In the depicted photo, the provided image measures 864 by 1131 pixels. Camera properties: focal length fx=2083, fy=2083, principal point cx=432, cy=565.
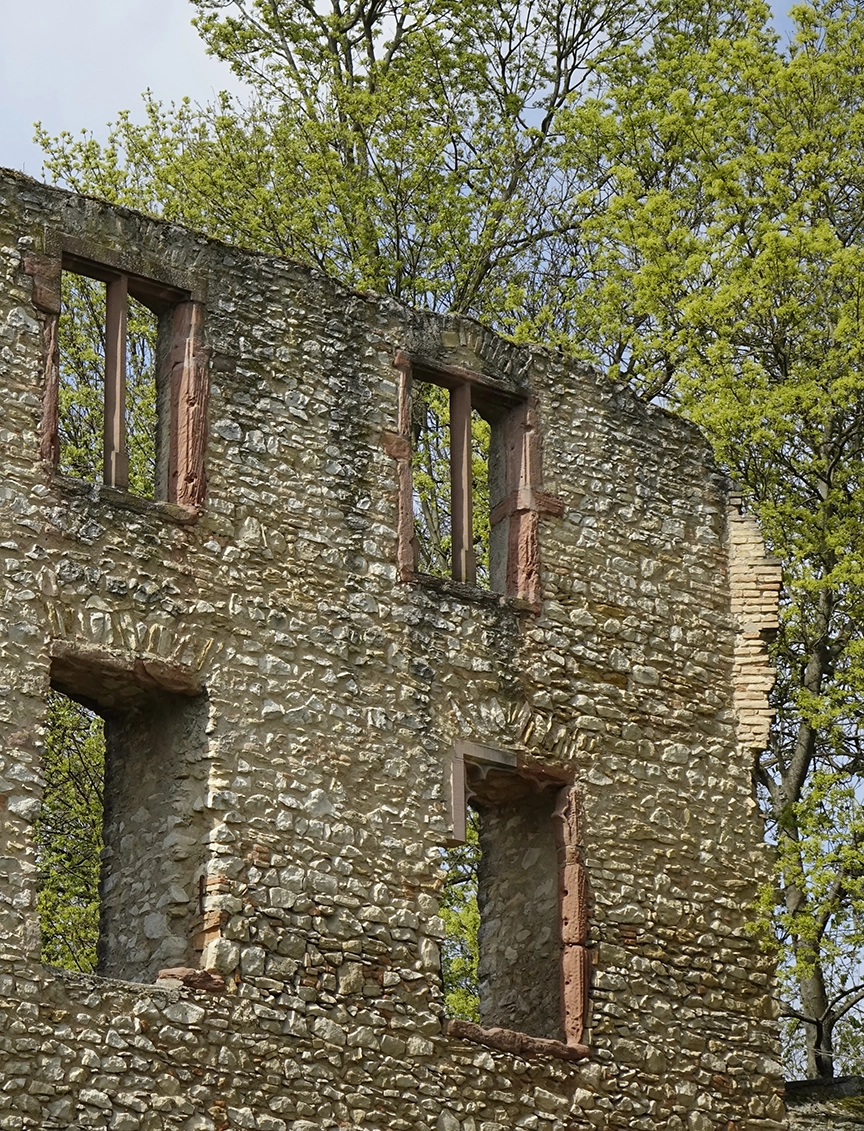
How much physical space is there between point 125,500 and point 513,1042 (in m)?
3.98

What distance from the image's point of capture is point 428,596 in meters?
13.2

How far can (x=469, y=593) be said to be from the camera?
1340cm

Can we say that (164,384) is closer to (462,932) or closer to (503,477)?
(503,477)

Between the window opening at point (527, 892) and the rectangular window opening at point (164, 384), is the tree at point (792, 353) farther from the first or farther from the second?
the rectangular window opening at point (164, 384)

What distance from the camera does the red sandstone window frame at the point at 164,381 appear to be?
39.3 feet

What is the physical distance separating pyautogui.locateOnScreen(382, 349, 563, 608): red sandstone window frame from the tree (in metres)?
3.11

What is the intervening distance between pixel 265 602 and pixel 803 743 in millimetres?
6726

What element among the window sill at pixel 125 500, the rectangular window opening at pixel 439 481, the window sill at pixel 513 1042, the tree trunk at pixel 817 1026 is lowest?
the window sill at pixel 513 1042

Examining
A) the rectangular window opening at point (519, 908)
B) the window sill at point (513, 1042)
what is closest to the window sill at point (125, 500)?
the rectangular window opening at point (519, 908)

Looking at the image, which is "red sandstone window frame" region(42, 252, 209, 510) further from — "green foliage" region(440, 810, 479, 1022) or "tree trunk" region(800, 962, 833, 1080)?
"tree trunk" region(800, 962, 833, 1080)

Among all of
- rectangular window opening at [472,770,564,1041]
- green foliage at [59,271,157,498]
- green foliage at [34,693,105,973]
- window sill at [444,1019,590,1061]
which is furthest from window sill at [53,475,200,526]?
green foliage at [59,271,157,498]

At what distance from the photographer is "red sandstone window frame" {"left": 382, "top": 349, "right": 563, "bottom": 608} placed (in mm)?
13375

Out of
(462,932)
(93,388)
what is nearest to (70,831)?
(462,932)

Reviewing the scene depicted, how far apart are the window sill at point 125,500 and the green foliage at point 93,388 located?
284 inches
